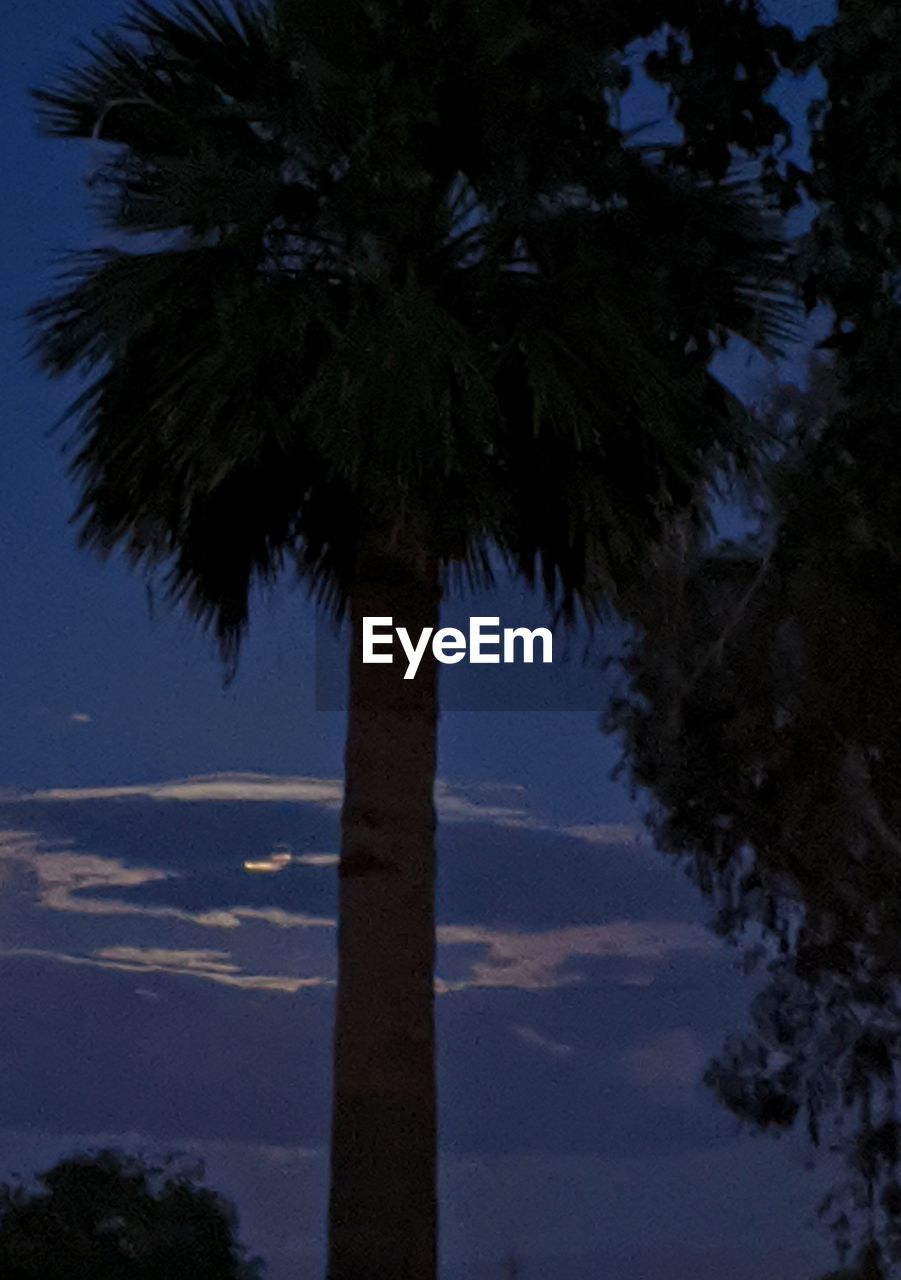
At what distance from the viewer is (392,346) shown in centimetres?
1470

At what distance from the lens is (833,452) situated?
1944cm

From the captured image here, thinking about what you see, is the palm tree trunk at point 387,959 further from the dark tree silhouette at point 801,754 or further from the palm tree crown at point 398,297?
the dark tree silhouette at point 801,754

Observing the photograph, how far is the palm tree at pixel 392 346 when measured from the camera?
49.0 ft

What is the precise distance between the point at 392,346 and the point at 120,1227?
1068 cm

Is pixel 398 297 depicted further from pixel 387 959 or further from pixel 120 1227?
pixel 120 1227

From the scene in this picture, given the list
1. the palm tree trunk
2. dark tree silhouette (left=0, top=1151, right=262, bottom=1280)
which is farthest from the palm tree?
dark tree silhouette (left=0, top=1151, right=262, bottom=1280)

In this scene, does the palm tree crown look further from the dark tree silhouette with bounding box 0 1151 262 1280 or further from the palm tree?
the dark tree silhouette with bounding box 0 1151 262 1280

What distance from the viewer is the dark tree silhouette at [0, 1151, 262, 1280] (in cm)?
2073

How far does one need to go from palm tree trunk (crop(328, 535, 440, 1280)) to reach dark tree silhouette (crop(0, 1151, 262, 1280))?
634 centimetres

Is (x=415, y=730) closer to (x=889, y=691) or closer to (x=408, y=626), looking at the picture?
(x=408, y=626)

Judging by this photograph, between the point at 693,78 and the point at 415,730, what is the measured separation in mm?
4821

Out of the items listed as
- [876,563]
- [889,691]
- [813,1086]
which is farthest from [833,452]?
Answer: [813,1086]

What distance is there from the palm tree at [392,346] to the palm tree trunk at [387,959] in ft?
0.07

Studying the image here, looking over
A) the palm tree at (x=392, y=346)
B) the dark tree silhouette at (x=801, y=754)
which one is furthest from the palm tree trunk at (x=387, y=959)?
the dark tree silhouette at (x=801, y=754)
